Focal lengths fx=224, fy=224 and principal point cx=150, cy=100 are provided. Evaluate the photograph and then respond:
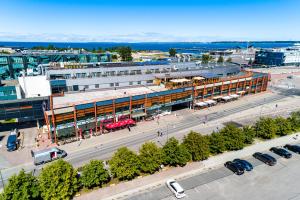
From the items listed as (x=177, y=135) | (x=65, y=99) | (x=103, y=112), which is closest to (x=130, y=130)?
(x=103, y=112)

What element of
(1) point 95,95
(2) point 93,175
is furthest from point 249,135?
(1) point 95,95

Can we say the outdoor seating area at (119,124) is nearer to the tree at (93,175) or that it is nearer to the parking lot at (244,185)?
the tree at (93,175)

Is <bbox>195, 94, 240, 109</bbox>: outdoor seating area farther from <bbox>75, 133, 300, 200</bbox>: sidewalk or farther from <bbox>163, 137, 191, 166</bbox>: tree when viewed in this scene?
<bbox>163, 137, 191, 166</bbox>: tree

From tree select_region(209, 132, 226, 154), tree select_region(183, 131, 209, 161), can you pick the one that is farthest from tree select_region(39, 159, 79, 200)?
tree select_region(209, 132, 226, 154)

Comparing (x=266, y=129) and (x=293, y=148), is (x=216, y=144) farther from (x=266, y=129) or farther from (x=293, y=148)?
(x=293, y=148)

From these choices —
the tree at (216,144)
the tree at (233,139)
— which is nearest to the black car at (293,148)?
the tree at (233,139)

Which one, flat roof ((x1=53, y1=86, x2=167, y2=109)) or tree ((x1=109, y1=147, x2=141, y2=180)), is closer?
tree ((x1=109, y1=147, x2=141, y2=180))
